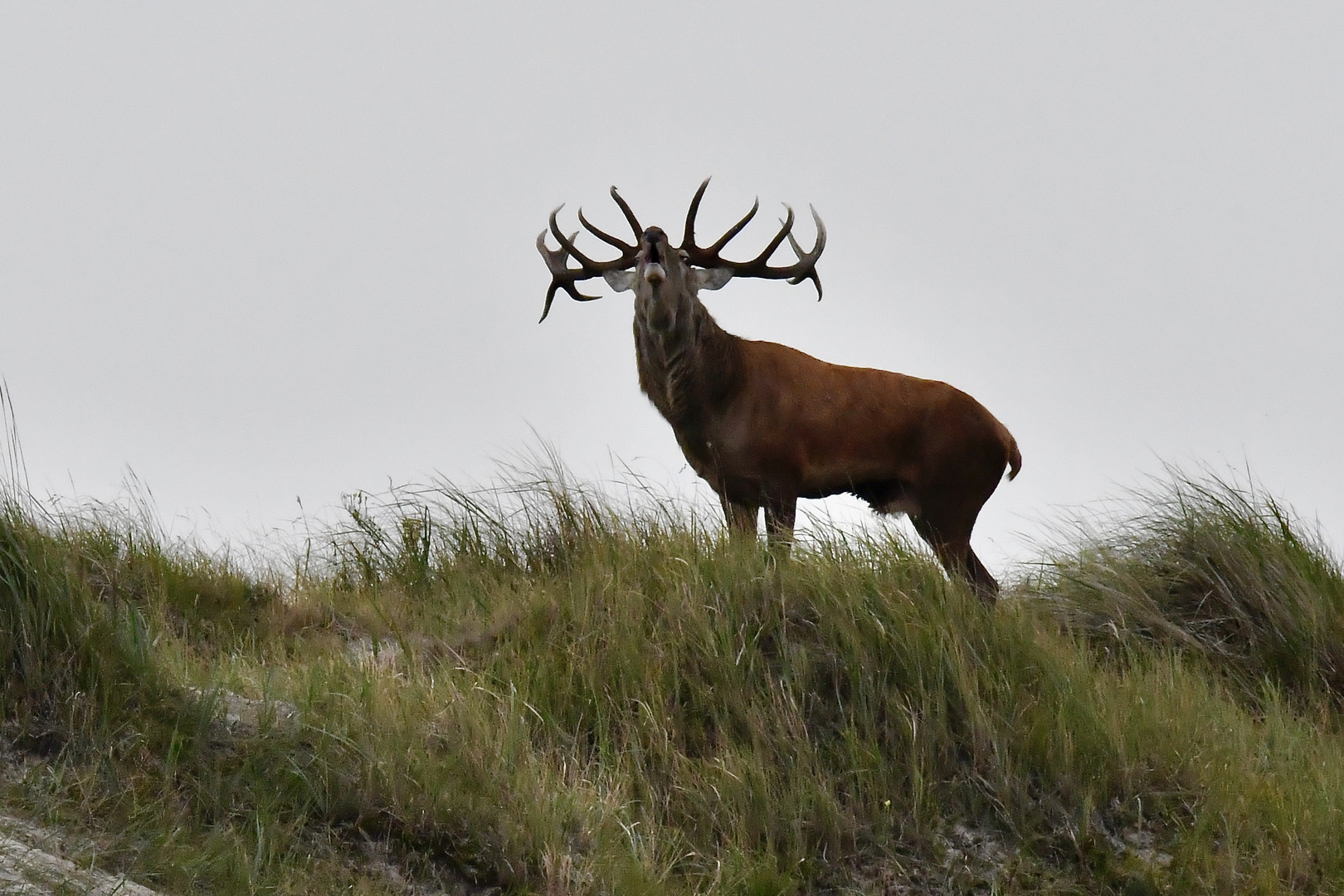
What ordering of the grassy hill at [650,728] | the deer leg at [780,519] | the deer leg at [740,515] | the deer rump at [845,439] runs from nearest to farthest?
1. the grassy hill at [650,728]
2. the deer leg at [780,519]
3. the deer leg at [740,515]
4. the deer rump at [845,439]

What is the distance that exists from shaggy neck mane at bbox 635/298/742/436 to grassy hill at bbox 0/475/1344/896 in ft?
2.83

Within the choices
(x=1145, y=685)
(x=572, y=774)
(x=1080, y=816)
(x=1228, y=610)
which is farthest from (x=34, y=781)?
(x=1228, y=610)

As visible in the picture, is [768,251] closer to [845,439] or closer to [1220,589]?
[845,439]

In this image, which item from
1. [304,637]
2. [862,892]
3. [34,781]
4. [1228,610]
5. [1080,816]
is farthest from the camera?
[1228,610]

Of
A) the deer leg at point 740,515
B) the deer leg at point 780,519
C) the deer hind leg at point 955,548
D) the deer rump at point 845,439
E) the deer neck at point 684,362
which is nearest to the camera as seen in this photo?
the deer leg at point 780,519

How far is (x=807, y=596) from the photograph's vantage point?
6594 millimetres

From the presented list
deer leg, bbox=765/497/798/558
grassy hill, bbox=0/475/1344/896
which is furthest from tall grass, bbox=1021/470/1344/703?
deer leg, bbox=765/497/798/558

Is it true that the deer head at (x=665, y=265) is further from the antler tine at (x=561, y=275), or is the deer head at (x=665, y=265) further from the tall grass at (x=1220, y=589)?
the tall grass at (x=1220, y=589)

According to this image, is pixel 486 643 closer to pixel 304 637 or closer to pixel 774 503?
pixel 304 637

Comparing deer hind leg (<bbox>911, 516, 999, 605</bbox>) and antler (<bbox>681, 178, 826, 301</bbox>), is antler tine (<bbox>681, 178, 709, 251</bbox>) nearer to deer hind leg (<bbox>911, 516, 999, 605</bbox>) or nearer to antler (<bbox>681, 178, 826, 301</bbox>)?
antler (<bbox>681, 178, 826, 301</bbox>)

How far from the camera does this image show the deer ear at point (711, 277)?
8.87 meters

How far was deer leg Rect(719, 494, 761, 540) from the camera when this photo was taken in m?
7.58

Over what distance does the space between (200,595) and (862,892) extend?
402 centimetres

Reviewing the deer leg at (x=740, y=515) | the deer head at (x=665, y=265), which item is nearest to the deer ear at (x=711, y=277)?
the deer head at (x=665, y=265)
